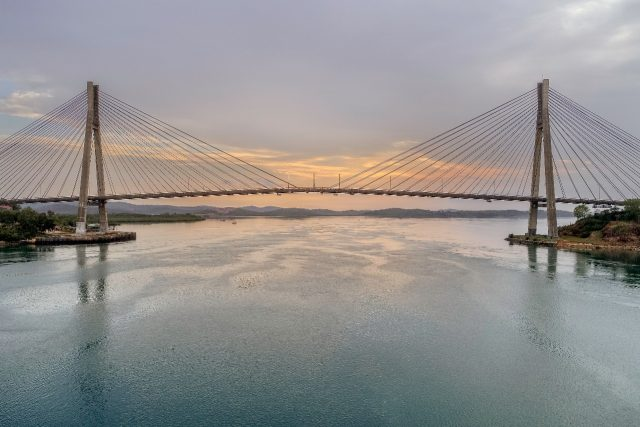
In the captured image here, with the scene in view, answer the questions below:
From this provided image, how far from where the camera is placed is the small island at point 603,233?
1805 inches

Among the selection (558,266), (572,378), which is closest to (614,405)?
(572,378)

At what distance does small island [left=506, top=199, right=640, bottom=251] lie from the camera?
4584cm

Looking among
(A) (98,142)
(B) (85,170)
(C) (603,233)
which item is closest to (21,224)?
(B) (85,170)

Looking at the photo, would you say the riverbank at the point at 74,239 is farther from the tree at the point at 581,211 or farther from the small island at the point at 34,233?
the tree at the point at 581,211

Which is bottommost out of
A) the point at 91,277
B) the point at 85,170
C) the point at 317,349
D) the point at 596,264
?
the point at 596,264

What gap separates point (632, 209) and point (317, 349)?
171 ft

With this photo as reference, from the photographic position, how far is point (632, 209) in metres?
49.5

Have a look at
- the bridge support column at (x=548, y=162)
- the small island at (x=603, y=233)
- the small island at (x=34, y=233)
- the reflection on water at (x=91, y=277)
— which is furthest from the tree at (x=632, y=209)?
the small island at (x=34, y=233)

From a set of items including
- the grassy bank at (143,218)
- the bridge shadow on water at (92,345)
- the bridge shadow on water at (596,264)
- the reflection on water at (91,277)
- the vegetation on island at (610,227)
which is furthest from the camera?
the grassy bank at (143,218)

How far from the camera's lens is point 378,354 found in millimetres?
14367

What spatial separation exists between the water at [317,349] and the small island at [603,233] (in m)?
17.2

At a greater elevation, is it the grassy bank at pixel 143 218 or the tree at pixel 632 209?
the tree at pixel 632 209

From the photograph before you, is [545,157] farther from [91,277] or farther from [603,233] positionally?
[91,277]

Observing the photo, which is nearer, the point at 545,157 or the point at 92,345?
the point at 92,345
